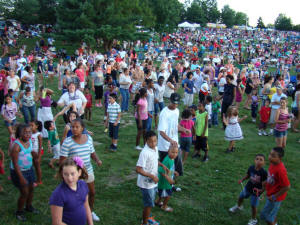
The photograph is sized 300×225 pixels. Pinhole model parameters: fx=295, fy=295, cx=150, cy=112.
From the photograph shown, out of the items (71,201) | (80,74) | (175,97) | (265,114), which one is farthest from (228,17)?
(71,201)

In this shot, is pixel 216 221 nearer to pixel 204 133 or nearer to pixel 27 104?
pixel 204 133

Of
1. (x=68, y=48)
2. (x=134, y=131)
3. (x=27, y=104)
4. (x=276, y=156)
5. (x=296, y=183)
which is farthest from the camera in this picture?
(x=68, y=48)

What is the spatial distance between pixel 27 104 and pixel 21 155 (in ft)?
14.2

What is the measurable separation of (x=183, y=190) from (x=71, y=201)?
3.34 meters

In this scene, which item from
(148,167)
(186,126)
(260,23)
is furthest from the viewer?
(260,23)

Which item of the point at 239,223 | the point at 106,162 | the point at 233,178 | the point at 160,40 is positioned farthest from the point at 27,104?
the point at 160,40

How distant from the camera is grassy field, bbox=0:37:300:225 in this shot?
481 centimetres

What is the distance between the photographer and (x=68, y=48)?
2964cm

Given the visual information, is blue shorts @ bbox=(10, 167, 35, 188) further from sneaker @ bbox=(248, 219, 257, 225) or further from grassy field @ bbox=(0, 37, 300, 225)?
sneaker @ bbox=(248, 219, 257, 225)

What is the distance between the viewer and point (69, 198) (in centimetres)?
281

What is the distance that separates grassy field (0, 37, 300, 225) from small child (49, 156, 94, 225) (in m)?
1.82

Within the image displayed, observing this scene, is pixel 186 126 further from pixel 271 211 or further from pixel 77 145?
pixel 77 145

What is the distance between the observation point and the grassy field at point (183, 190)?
4810mm

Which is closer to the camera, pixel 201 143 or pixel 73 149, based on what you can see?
pixel 73 149
